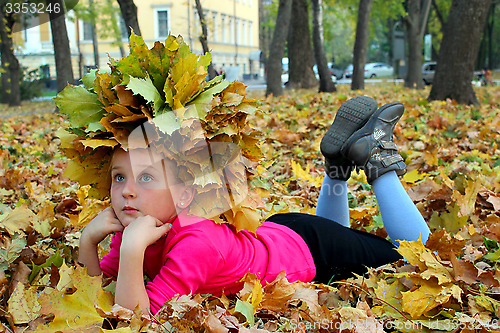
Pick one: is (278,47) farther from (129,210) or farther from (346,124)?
(129,210)

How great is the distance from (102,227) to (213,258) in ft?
1.41

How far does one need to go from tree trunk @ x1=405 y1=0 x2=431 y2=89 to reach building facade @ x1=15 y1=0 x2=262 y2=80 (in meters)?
15.6

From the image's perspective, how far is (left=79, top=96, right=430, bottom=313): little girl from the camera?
63.8 inches

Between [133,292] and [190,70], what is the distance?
0.77 m

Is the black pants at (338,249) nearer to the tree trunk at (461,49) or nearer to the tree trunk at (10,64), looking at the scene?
the tree trunk at (461,49)

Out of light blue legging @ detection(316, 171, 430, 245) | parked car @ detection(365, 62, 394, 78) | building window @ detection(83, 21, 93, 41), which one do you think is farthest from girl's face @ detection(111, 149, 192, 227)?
parked car @ detection(365, 62, 394, 78)

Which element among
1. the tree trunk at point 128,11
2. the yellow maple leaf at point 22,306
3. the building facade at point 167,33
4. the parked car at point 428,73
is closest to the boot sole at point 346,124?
the yellow maple leaf at point 22,306

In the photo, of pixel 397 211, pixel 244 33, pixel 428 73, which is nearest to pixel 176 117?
pixel 397 211

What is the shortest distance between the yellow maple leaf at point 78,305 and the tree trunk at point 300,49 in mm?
15982

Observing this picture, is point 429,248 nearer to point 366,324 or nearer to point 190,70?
point 366,324

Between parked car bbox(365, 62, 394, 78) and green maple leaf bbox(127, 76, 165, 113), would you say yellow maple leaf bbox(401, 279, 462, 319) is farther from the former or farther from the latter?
parked car bbox(365, 62, 394, 78)

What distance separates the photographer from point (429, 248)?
80.3 inches

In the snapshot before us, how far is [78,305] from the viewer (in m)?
1.59

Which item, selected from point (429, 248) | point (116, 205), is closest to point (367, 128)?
point (429, 248)
